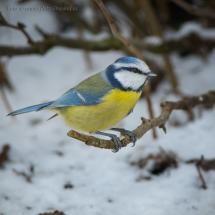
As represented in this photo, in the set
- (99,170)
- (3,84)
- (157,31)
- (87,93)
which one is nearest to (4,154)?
(99,170)

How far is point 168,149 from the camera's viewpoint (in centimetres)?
319

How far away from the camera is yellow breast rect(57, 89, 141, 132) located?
2414 mm

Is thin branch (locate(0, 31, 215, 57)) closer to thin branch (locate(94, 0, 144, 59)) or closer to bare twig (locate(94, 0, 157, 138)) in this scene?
bare twig (locate(94, 0, 157, 138))

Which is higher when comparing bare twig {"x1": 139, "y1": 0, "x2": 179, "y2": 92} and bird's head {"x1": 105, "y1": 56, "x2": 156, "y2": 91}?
bird's head {"x1": 105, "y1": 56, "x2": 156, "y2": 91}

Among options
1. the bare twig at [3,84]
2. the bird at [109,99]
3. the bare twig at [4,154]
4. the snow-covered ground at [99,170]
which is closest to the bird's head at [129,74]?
the bird at [109,99]

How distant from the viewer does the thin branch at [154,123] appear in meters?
2.14

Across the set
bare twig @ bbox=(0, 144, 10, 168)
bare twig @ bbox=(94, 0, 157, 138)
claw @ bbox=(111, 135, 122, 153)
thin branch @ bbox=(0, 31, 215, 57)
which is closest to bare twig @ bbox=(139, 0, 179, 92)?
thin branch @ bbox=(0, 31, 215, 57)

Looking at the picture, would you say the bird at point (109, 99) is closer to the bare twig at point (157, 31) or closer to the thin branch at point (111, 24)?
the thin branch at point (111, 24)

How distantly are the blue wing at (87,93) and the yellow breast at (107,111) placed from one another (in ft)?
0.09

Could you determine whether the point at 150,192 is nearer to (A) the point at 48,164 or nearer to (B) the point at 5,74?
(A) the point at 48,164

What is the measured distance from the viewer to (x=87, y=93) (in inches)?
97.3

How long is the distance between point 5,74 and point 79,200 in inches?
70.5

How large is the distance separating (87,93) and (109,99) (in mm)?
115

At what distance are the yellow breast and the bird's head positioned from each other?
4 centimetres
